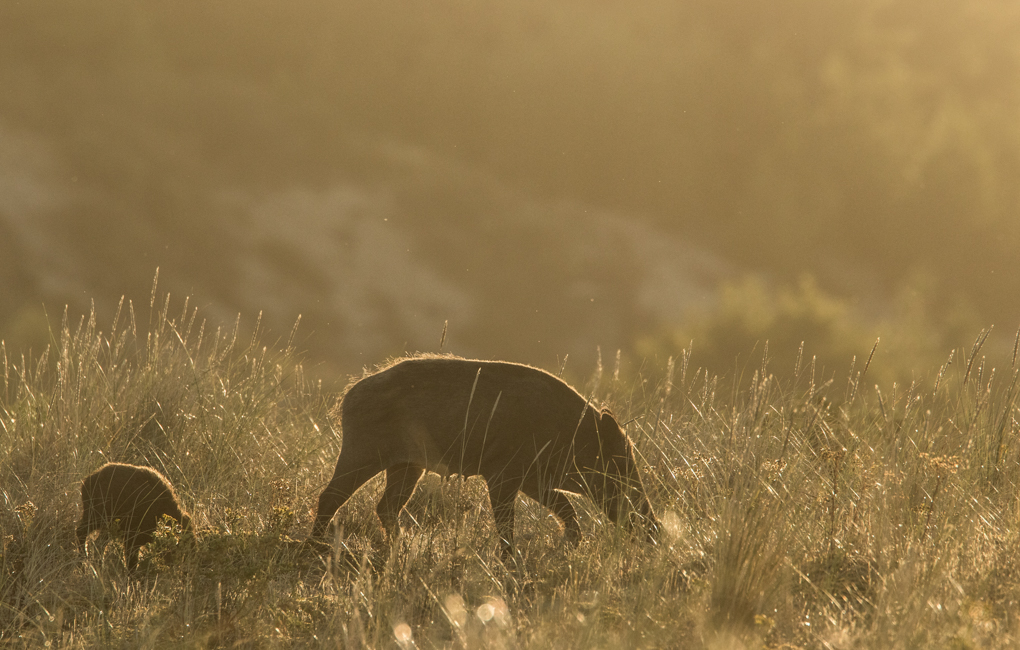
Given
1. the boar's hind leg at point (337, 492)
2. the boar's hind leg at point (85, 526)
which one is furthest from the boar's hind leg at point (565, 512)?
the boar's hind leg at point (85, 526)

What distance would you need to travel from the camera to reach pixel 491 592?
12.2 ft

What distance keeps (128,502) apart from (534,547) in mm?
2066

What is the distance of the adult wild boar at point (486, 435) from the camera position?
4.31m

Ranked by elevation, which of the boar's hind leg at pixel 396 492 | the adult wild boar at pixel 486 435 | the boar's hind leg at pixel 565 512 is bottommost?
the boar's hind leg at pixel 396 492

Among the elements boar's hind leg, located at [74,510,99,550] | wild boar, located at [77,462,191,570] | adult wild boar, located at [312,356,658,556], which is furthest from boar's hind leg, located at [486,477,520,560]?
boar's hind leg, located at [74,510,99,550]

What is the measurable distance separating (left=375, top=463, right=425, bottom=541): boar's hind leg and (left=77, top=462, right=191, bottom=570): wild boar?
3.64 feet

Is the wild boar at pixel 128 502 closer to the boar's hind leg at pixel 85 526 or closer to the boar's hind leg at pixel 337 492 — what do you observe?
the boar's hind leg at pixel 85 526

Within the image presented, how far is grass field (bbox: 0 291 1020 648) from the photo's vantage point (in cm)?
324

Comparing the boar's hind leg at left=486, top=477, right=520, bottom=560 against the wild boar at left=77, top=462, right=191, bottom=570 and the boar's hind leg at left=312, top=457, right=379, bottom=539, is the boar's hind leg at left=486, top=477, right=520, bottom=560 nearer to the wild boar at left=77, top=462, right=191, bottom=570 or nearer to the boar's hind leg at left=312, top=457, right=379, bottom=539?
the boar's hind leg at left=312, top=457, right=379, bottom=539

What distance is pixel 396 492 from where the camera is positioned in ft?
15.8

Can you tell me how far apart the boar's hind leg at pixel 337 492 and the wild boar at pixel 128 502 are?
640 millimetres

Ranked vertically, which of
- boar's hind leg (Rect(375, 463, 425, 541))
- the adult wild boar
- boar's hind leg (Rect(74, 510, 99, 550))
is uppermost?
the adult wild boar

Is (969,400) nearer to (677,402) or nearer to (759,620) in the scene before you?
(677,402)

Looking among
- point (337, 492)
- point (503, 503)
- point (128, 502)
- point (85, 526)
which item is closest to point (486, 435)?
point (503, 503)
